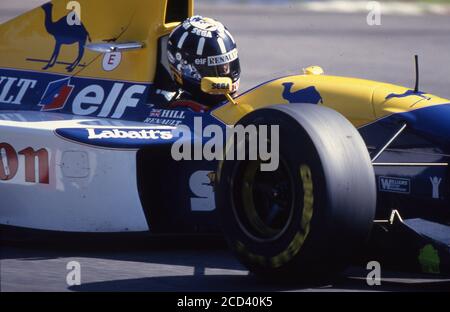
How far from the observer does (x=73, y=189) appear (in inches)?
249

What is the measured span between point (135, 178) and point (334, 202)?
4.87 ft

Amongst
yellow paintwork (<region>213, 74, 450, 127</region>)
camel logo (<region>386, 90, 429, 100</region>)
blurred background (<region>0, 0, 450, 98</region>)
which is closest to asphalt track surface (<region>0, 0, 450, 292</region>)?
blurred background (<region>0, 0, 450, 98</region>)

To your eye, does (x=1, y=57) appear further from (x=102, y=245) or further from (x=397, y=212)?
(x=397, y=212)

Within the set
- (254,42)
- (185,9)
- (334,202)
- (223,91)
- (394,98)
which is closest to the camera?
(334,202)

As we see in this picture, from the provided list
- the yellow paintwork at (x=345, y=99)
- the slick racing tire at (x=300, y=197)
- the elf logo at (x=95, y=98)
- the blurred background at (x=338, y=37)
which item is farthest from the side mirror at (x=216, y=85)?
the blurred background at (x=338, y=37)

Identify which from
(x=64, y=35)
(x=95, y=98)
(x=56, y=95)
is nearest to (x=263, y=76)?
(x=64, y=35)

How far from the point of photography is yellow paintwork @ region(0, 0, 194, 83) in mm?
7082

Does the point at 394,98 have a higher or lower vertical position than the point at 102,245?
higher

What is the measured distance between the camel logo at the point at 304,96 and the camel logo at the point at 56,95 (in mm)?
1492

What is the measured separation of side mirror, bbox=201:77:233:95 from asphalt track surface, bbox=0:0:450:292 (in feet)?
2.73

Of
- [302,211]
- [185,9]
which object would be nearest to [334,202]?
[302,211]

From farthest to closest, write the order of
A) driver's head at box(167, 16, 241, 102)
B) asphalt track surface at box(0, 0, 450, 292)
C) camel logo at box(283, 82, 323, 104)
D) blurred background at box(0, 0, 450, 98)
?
blurred background at box(0, 0, 450, 98)
driver's head at box(167, 16, 241, 102)
camel logo at box(283, 82, 323, 104)
asphalt track surface at box(0, 0, 450, 292)

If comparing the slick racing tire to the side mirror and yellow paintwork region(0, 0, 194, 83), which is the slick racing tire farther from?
yellow paintwork region(0, 0, 194, 83)

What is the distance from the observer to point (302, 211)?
522 centimetres
